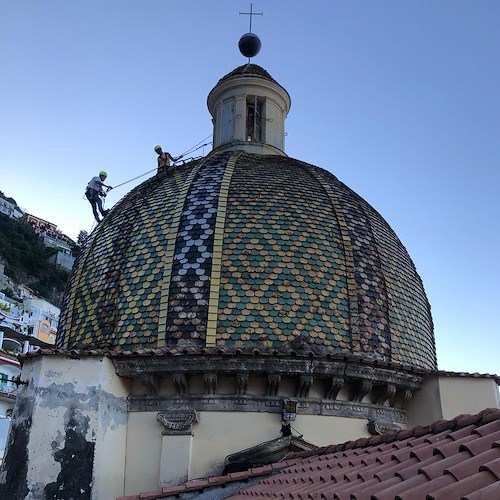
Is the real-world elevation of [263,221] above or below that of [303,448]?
above

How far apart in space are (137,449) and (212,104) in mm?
10837

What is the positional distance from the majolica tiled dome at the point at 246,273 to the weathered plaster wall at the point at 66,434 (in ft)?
4.08

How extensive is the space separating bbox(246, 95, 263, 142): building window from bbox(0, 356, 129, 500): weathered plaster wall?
29.0ft

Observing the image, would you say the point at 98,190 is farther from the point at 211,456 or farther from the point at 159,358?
the point at 211,456

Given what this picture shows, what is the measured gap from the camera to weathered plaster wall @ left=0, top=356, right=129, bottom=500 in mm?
9938

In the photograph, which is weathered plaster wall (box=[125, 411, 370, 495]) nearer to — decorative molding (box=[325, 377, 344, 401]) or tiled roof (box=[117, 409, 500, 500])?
decorative molding (box=[325, 377, 344, 401])

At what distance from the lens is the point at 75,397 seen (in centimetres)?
1040

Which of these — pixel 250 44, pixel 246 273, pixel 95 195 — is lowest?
pixel 246 273

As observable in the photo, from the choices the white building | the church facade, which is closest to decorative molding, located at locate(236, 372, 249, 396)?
the church facade

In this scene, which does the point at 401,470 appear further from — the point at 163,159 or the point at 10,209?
the point at 10,209

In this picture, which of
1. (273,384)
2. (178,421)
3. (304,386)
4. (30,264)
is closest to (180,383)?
(178,421)

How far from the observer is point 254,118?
17859mm

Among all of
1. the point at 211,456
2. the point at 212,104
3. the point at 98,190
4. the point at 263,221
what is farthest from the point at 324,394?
the point at 212,104

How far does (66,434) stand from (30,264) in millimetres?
68913
